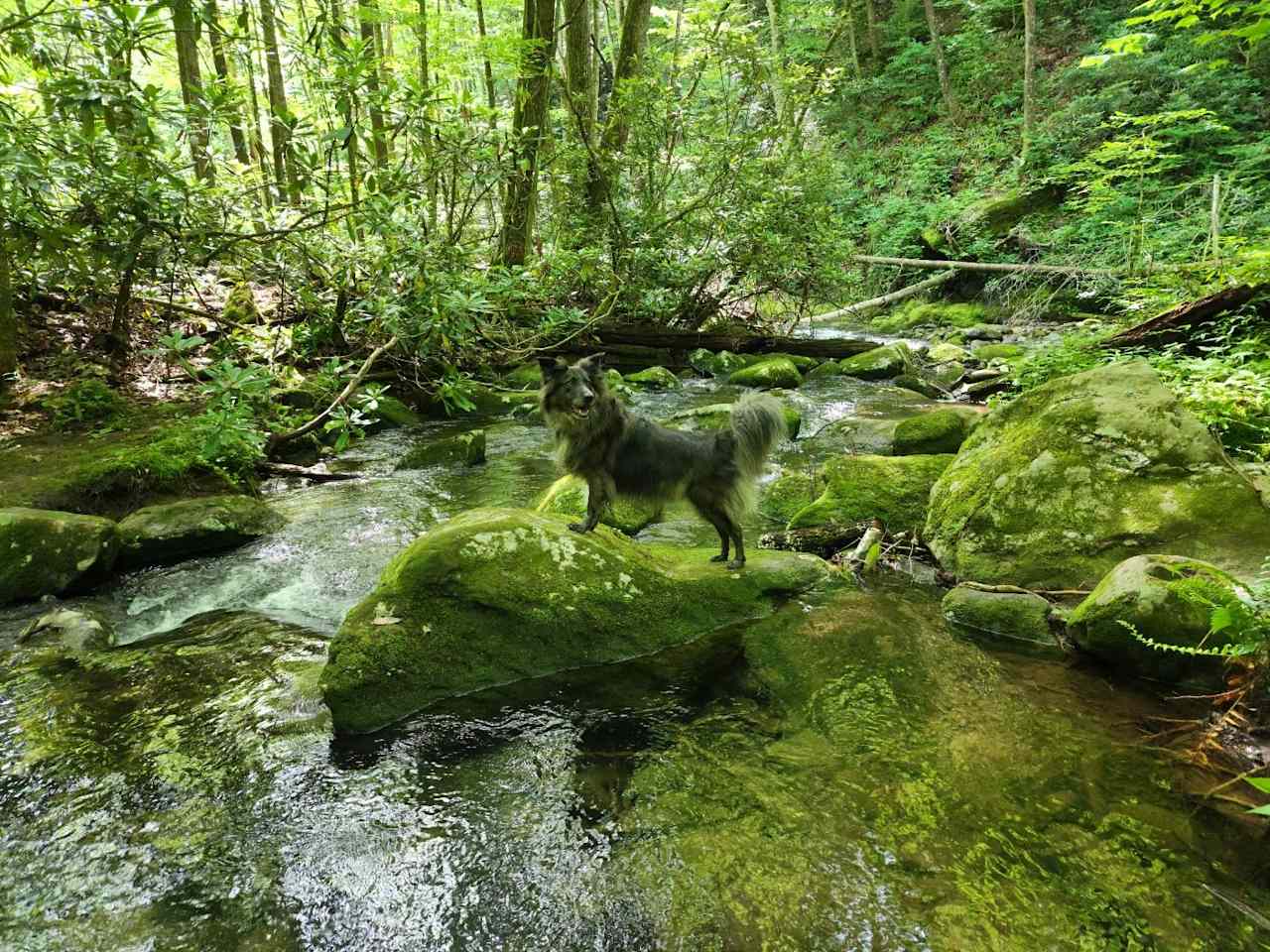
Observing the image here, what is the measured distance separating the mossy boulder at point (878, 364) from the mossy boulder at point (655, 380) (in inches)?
145

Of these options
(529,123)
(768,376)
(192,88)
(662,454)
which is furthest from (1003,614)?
(529,123)

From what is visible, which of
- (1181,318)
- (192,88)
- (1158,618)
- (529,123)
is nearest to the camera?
(1158,618)

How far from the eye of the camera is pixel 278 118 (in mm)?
6500

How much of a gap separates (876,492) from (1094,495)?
6.34ft

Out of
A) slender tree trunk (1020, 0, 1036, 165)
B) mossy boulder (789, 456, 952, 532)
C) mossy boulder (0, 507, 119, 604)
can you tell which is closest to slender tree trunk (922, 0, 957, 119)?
slender tree trunk (1020, 0, 1036, 165)

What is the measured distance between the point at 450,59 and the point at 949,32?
27985 millimetres

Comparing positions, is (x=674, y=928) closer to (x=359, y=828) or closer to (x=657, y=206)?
(x=359, y=828)

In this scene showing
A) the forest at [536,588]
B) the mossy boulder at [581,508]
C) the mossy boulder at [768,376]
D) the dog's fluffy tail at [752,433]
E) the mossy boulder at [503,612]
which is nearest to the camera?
the forest at [536,588]

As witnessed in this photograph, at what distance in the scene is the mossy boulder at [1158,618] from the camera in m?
3.94

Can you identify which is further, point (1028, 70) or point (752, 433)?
point (1028, 70)

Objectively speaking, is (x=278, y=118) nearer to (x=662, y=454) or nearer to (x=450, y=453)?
(x=450, y=453)

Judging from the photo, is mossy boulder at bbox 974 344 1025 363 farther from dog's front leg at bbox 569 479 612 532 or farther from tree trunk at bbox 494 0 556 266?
dog's front leg at bbox 569 479 612 532

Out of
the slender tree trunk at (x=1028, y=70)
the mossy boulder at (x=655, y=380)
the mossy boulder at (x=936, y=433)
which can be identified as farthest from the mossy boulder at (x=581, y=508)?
the slender tree trunk at (x=1028, y=70)

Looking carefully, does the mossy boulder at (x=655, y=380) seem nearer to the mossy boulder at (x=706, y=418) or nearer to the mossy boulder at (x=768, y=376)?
the mossy boulder at (x=768, y=376)
